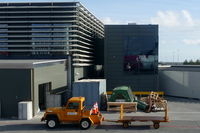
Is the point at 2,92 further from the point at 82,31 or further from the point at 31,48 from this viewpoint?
the point at 82,31

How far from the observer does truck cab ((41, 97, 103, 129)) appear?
18.6m

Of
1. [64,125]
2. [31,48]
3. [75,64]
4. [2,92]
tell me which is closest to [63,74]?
[75,64]

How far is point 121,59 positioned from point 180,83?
748cm

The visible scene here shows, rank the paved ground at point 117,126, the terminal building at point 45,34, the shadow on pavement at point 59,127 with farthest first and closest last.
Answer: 1. the terminal building at point 45,34
2. the shadow on pavement at point 59,127
3. the paved ground at point 117,126

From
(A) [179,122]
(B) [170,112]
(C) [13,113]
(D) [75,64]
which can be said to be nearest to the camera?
(A) [179,122]

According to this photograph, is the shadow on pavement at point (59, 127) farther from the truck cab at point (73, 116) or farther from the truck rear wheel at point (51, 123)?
the truck cab at point (73, 116)

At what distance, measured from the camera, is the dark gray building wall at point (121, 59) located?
34250 mm

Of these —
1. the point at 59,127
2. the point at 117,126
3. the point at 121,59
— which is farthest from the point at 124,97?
the point at 121,59

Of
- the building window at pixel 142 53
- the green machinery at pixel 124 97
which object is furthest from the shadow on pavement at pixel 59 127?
the building window at pixel 142 53

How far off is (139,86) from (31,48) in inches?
512

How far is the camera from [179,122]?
20672 mm

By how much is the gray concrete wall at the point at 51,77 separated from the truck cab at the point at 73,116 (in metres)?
4.26

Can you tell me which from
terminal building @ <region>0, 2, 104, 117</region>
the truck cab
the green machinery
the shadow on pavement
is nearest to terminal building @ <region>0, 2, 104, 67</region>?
terminal building @ <region>0, 2, 104, 117</region>

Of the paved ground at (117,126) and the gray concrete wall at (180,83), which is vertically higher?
the gray concrete wall at (180,83)
